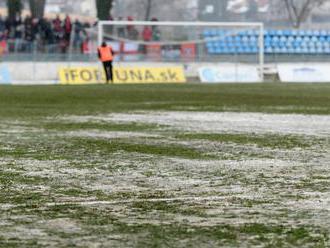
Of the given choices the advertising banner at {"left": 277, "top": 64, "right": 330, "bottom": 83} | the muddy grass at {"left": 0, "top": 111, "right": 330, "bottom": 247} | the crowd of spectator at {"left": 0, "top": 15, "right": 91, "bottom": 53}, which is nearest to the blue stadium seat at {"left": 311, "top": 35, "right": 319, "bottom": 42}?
the advertising banner at {"left": 277, "top": 64, "right": 330, "bottom": 83}

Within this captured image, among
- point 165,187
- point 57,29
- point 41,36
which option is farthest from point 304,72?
point 165,187

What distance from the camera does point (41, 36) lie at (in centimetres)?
4794

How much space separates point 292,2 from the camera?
240ft

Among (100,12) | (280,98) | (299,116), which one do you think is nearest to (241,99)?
(280,98)

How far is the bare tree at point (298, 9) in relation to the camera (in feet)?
237

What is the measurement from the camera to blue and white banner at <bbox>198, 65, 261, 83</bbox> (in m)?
46.2

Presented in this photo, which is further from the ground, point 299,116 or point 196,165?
point 196,165

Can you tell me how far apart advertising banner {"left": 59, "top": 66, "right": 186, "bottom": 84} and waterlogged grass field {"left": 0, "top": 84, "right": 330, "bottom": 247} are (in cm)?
2277

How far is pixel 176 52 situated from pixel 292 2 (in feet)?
92.8

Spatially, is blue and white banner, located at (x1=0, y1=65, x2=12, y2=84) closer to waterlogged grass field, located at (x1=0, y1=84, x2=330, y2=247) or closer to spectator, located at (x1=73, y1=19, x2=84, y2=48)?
spectator, located at (x1=73, y1=19, x2=84, y2=48)

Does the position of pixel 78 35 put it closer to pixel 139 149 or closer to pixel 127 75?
pixel 127 75

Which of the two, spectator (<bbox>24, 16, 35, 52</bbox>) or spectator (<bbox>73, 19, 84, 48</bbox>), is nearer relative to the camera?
spectator (<bbox>73, 19, 84, 48</bbox>)

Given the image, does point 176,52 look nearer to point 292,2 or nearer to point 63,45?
point 63,45

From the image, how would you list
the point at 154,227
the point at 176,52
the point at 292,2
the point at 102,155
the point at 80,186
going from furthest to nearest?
the point at 292,2 → the point at 176,52 → the point at 102,155 → the point at 80,186 → the point at 154,227
